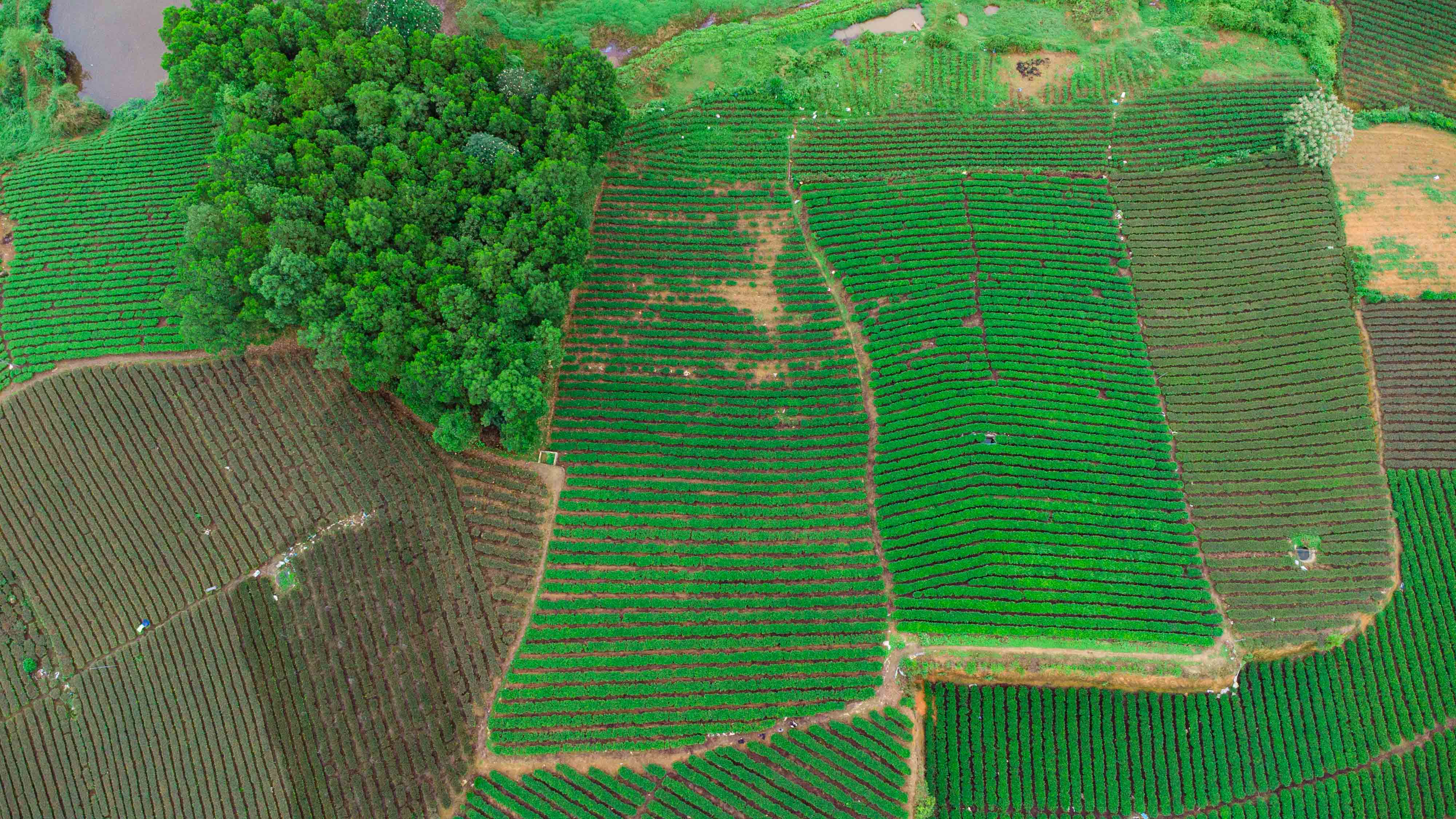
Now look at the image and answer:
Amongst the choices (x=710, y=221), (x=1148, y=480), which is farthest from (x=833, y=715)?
(x=710, y=221)

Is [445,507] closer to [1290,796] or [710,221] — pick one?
[710,221]

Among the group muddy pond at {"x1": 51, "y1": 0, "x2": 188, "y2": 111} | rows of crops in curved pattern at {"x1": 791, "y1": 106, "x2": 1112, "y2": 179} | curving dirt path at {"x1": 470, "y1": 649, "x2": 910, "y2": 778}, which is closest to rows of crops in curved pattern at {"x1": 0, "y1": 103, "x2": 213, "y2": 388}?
muddy pond at {"x1": 51, "y1": 0, "x2": 188, "y2": 111}

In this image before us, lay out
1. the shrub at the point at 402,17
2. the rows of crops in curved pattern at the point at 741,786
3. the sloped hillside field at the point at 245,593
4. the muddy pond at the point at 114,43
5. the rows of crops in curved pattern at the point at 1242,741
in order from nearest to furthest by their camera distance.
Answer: the rows of crops in curved pattern at the point at 741,786 → the sloped hillside field at the point at 245,593 → the rows of crops in curved pattern at the point at 1242,741 → the shrub at the point at 402,17 → the muddy pond at the point at 114,43

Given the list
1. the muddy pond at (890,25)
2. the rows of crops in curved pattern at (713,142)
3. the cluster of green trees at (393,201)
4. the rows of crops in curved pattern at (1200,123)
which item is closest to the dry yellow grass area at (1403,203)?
the rows of crops in curved pattern at (1200,123)

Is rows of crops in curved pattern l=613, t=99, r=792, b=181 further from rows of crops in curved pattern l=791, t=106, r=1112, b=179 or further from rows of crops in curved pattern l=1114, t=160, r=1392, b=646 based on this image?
rows of crops in curved pattern l=1114, t=160, r=1392, b=646

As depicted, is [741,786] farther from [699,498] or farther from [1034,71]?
[1034,71]

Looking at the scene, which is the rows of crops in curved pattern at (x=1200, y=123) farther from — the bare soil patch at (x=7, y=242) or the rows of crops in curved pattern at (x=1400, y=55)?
the bare soil patch at (x=7, y=242)
